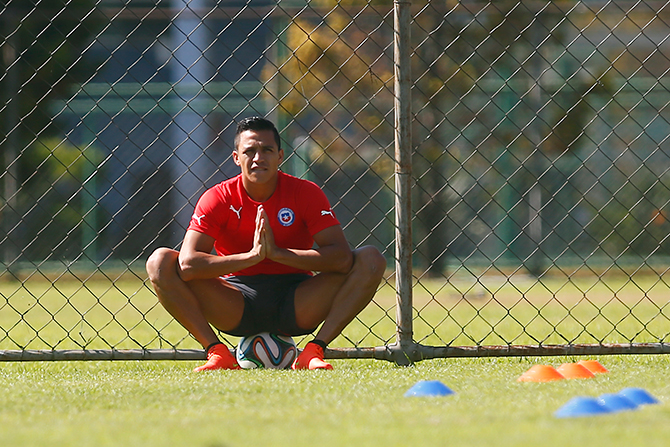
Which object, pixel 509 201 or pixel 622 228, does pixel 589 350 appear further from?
pixel 622 228

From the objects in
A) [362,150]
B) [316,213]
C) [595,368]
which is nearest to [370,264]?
[316,213]

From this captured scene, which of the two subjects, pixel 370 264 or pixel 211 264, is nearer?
pixel 211 264

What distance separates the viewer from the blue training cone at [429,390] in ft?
8.74

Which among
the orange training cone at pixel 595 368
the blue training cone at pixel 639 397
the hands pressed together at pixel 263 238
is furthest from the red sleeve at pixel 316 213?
the blue training cone at pixel 639 397

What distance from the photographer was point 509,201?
1175 cm

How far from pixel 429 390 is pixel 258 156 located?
151cm

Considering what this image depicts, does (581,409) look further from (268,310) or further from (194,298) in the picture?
(194,298)

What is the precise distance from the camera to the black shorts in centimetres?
372

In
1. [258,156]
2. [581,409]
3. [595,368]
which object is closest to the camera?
[581,409]

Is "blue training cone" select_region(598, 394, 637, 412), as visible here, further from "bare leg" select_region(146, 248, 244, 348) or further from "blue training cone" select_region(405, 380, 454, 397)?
"bare leg" select_region(146, 248, 244, 348)

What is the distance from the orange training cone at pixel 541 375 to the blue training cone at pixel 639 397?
1.63 feet

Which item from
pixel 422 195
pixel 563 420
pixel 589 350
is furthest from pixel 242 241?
pixel 422 195

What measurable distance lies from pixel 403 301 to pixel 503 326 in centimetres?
214

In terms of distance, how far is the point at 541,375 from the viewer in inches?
117
